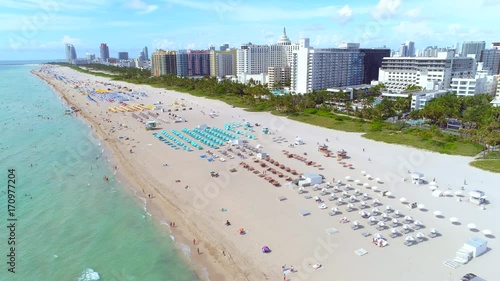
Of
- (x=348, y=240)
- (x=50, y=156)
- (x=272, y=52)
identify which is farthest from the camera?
(x=272, y=52)

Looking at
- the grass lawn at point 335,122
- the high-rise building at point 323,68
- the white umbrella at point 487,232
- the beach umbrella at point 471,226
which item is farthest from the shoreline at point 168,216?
the high-rise building at point 323,68

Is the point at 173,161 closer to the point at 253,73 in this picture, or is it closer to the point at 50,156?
the point at 50,156

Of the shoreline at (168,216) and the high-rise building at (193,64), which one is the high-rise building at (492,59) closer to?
the high-rise building at (193,64)

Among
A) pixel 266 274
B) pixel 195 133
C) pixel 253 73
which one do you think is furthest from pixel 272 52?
pixel 266 274

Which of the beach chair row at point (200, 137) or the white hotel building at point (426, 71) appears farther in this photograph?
the white hotel building at point (426, 71)

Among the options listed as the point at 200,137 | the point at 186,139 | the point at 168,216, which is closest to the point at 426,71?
the point at 200,137

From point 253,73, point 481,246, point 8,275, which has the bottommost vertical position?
point 8,275
